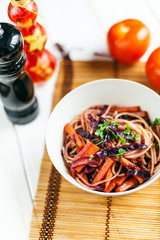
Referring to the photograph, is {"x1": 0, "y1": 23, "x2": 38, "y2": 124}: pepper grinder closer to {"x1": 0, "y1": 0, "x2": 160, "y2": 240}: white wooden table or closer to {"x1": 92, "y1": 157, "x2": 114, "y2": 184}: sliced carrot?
{"x1": 0, "y1": 0, "x2": 160, "y2": 240}: white wooden table

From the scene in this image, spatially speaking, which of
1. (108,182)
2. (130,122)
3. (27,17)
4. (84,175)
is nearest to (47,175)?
(84,175)

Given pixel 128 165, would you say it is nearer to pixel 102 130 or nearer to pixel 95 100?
pixel 102 130

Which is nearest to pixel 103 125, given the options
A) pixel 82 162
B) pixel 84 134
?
pixel 84 134

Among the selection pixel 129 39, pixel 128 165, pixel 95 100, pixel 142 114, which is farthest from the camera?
pixel 129 39

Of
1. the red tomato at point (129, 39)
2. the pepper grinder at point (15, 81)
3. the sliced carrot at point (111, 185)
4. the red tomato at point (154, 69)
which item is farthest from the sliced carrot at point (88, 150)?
the red tomato at point (129, 39)

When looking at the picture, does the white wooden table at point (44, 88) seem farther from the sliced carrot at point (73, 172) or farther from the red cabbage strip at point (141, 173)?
the red cabbage strip at point (141, 173)
